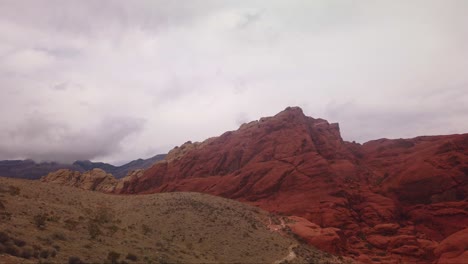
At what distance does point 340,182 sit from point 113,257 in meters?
50.1

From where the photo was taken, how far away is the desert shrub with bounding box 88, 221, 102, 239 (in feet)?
77.1

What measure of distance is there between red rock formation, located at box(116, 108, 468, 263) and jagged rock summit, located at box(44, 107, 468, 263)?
0.53ft

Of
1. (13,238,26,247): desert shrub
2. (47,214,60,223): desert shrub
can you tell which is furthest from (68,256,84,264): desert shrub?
(47,214,60,223): desert shrub

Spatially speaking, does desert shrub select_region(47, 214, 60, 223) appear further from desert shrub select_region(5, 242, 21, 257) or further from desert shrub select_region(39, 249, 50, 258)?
desert shrub select_region(5, 242, 21, 257)

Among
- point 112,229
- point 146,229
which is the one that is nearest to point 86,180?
point 146,229

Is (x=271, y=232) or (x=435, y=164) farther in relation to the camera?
(x=435, y=164)

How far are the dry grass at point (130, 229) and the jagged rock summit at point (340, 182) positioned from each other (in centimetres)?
937

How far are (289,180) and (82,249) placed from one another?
5059cm

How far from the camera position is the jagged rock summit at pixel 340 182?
4534 centimetres

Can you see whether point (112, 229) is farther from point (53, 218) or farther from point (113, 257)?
point (113, 257)

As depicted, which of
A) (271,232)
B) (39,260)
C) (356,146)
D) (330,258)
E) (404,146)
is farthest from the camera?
(356,146)

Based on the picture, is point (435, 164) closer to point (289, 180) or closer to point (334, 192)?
point (334, 192)

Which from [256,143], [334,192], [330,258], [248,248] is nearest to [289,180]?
[334,192]

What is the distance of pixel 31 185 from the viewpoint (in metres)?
35.0
